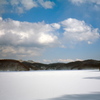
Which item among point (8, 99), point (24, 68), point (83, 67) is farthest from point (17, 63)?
point (8, 99)

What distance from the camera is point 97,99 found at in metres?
9.50

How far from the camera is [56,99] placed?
9.63 m

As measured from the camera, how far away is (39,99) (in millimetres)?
9688

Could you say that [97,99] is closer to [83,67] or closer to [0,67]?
[0,67]

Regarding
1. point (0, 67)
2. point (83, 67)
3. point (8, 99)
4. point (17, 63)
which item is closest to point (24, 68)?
point (17, 63)

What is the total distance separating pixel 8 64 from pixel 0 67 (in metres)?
6.31

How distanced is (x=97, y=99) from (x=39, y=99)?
8.94 feet

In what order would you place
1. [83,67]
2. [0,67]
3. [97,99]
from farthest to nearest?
[83,67], [0,67], [97,99]

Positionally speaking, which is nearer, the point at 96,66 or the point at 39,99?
the point at 39,99

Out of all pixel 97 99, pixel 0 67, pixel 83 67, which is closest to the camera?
pixel 97 99

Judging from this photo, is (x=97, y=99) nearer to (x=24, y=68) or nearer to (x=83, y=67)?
(x=24, y=68)

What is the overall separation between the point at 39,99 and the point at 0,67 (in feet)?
452

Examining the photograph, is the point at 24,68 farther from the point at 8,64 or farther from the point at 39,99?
the point at 39,99

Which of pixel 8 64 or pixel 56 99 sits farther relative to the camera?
pixel 8 64
